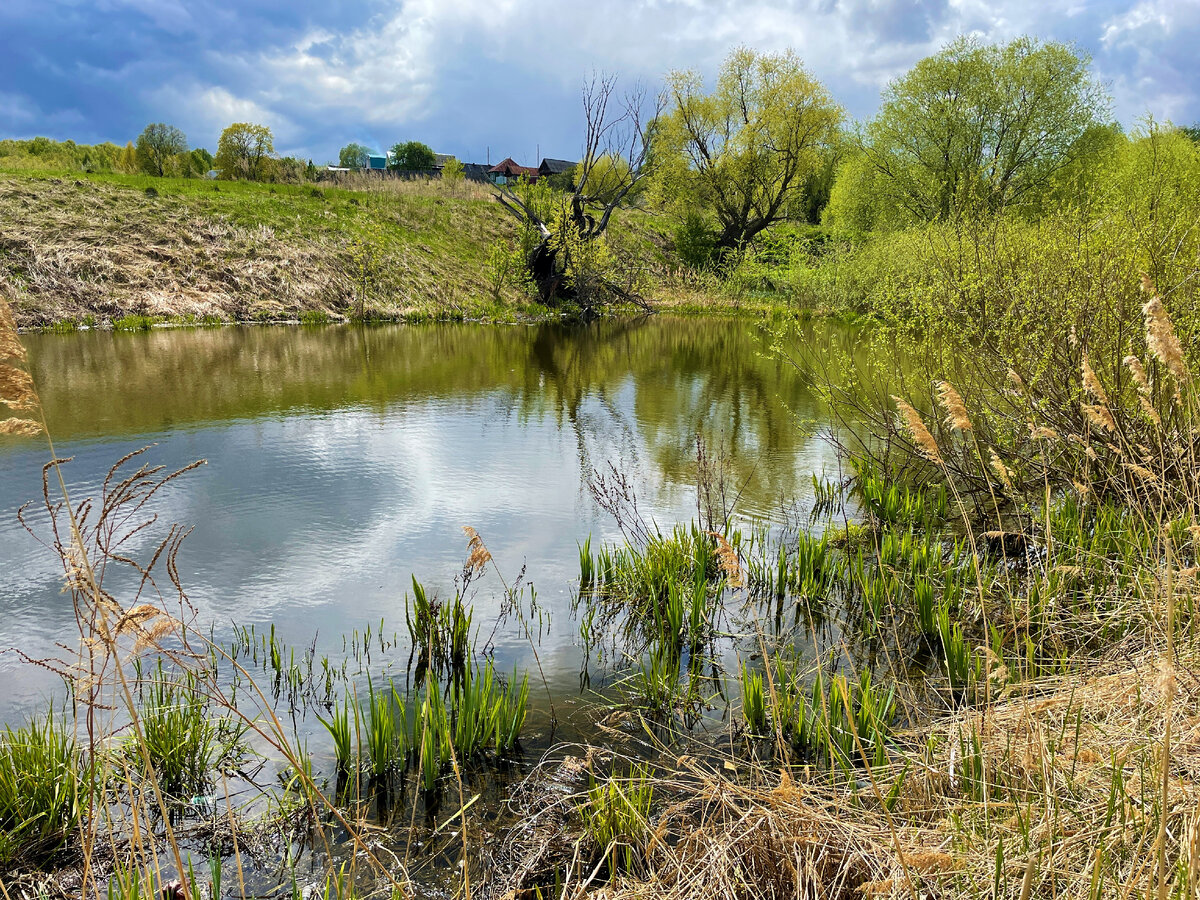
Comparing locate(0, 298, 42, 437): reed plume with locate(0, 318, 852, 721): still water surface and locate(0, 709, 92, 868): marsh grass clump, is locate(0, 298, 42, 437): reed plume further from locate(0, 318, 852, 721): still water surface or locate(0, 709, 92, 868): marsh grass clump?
locate(0, 318, 852, 721): still water surface

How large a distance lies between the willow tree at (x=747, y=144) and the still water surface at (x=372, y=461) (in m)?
26.2

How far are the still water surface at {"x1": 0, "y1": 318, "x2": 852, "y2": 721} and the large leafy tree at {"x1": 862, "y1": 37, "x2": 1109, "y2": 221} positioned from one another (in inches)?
806

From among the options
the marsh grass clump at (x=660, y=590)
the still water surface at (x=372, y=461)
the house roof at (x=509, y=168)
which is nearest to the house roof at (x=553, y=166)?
the house roof at (x=509, y=168)

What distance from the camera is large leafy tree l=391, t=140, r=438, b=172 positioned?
71125mm

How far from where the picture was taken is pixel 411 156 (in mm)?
72125

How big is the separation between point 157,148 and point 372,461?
146 feet

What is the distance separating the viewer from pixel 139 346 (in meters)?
20.6

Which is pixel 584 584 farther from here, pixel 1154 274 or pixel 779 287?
pixel 779 287

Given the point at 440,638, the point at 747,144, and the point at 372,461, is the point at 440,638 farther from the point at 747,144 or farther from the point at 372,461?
the point at 747,144

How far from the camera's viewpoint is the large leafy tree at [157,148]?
41.5 meters

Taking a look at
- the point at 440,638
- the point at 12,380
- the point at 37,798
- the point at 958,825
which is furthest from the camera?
the point at 440,638

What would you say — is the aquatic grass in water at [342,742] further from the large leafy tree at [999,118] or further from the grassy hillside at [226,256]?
the large leafy tree at [999,118]

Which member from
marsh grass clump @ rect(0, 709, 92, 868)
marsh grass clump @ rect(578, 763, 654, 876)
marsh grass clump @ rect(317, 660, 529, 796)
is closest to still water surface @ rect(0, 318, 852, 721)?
marsh grass clump @ rect(317, 660, 529, 796)

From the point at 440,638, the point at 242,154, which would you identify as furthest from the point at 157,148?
the point at 440,638
